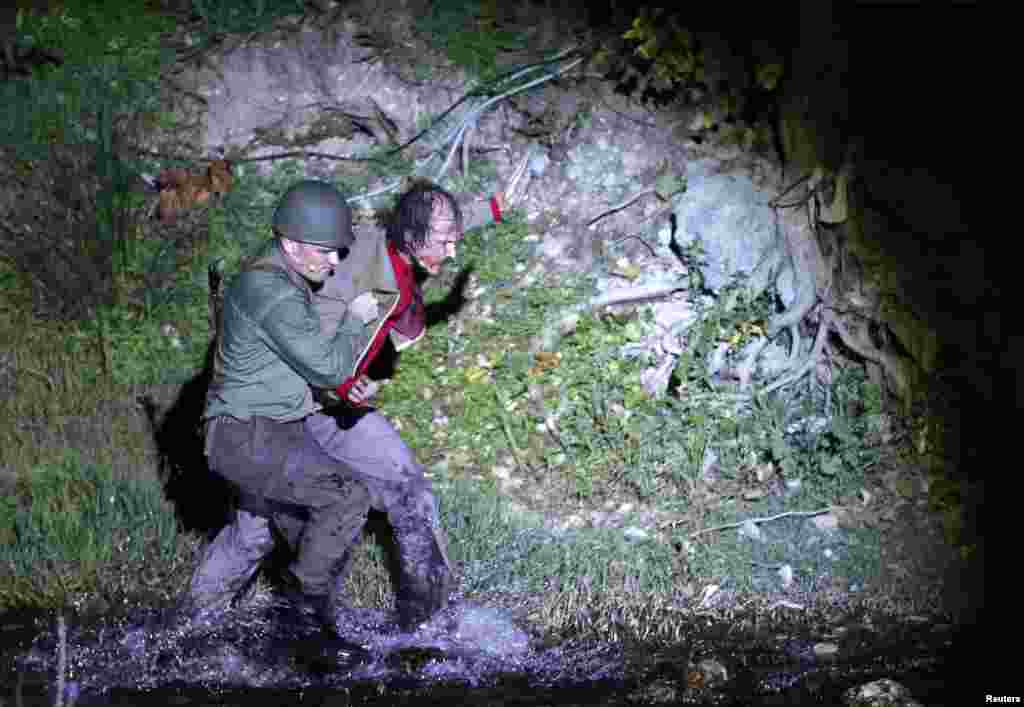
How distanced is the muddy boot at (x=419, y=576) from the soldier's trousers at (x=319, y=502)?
33mm

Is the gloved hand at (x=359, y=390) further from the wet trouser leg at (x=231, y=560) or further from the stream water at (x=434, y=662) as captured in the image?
the stream water at (x=434, y=662)

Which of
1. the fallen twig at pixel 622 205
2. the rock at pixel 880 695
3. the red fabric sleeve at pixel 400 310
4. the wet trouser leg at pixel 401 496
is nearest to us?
the rock at pixel 880 695

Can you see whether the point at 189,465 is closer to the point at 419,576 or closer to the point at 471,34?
the point at 419,576

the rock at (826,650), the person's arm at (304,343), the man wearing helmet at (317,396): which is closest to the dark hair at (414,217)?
the man wearing helmet at (317,396)

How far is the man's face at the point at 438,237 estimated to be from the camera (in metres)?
4.97

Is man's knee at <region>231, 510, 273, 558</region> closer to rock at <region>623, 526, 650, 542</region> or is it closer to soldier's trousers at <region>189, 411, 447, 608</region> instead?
soldier's trousers at <region>189, 411, 447, 608</region>

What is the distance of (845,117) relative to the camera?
22.0ft

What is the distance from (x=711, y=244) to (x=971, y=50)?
66.7 inches

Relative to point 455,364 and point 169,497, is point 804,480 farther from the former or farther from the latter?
point 169,497

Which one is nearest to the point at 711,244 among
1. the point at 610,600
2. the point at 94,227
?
the point at 610,600

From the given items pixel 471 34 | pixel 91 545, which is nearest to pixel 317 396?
pixel 91 545

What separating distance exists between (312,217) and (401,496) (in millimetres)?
1315

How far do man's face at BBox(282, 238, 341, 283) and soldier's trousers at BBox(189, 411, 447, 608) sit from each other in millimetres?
662

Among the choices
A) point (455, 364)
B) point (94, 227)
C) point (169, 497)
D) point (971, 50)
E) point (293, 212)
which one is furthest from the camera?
point (94, 227)
